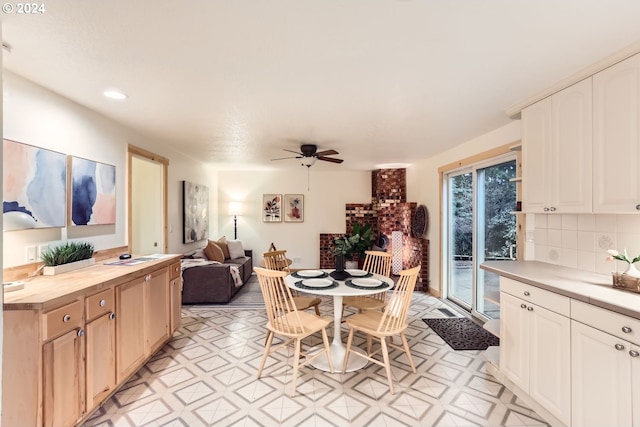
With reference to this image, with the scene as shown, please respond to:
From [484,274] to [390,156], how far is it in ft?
7.30

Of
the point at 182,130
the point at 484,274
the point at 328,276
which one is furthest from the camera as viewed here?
the point at 484,274

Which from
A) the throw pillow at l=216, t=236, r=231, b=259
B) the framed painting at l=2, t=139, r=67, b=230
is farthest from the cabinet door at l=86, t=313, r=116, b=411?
the throw pillow at l=216, t=236, r=231, b=259

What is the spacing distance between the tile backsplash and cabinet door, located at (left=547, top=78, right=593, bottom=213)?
0.28m

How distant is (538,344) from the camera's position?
1.90 meters

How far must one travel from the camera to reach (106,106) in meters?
2.60

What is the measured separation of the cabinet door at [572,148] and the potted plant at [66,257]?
3639 mm

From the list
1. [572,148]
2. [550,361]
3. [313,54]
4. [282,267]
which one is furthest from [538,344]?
[282,267]

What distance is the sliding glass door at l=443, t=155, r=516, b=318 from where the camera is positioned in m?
3.29

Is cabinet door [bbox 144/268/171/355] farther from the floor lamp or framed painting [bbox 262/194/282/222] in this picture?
framed painting [bbox 262/194/282/222]

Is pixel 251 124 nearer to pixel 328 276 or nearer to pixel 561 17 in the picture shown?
pixel 328 276

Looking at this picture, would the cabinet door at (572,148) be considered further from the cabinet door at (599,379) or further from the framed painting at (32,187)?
the framed painting at (32,187)

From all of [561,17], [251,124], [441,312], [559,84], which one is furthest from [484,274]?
[251,124]

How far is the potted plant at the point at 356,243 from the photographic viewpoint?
597cm

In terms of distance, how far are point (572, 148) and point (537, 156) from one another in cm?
29
